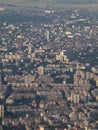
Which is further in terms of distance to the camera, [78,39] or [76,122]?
[78,39]

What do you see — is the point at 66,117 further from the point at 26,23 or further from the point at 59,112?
the point at 26,23

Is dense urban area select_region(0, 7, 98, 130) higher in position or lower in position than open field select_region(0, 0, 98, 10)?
higher

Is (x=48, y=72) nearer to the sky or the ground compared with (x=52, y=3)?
nearer to the sky

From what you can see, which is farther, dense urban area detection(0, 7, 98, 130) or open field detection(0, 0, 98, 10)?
open field detection(0, 0, 98, 10)

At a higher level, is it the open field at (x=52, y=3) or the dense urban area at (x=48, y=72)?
the dense urban area at (x=48, y=72)

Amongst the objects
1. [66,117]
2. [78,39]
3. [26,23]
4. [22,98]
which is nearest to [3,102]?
[22,98]

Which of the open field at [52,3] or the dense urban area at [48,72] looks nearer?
the dense urban area at [48,72]

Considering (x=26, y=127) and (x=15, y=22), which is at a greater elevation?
(x=26, y=127)

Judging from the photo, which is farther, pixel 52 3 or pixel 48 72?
pixel 52 3
